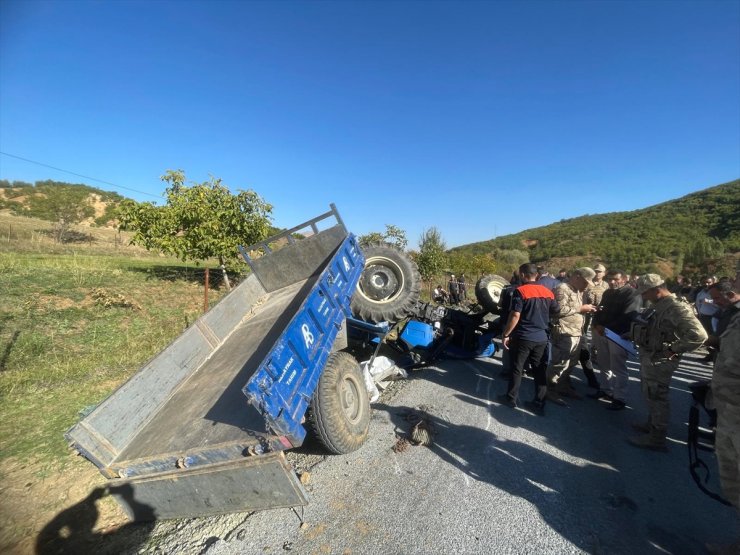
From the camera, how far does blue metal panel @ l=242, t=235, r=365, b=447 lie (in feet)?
7.14

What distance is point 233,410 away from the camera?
270cm

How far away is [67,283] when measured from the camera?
914 centimetres

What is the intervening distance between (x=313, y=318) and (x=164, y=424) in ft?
5.25

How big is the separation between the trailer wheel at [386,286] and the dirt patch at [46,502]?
339 centimetres

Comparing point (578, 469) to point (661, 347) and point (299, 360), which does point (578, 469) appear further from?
point (299, 360)

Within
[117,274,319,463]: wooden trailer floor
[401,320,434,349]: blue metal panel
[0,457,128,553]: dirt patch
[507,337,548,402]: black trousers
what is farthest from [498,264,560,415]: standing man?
[0,457,128,553]: dirt patch

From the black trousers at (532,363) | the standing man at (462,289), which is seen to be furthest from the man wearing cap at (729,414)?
the standing man at (462,289)

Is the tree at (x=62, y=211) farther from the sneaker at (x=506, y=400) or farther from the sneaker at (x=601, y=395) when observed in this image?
the sneaker at (x=601, y=395)

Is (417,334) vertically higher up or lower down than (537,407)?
higher up

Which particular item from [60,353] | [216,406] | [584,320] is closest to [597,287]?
[584,320]

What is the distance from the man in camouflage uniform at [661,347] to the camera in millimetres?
3070

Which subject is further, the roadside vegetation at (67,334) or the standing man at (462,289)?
the standing man at (462,289)

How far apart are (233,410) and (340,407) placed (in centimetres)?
91

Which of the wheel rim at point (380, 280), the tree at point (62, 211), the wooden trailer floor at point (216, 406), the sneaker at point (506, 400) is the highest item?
the tree at point (62, 211)
